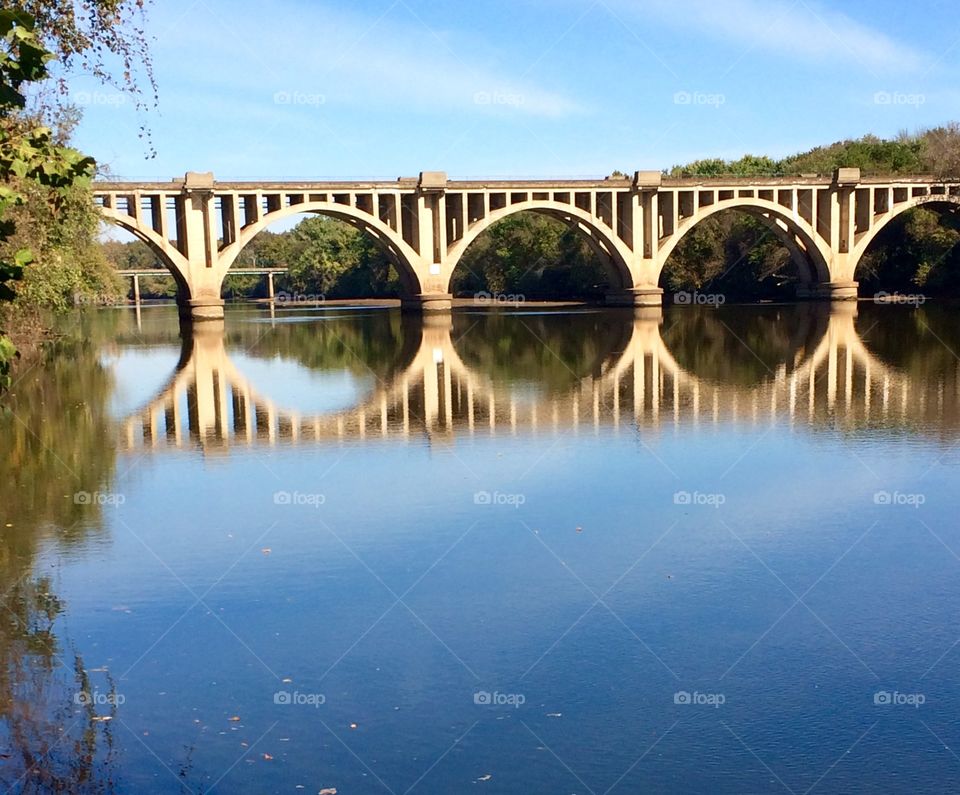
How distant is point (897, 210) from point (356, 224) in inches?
1121

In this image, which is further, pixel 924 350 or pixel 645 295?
pixel 645 295

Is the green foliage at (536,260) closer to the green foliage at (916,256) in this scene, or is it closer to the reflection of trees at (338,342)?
the green foliage at (916,256)

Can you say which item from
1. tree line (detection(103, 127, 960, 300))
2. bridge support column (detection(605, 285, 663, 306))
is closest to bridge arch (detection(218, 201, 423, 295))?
tree line (detection(103, 127, 960, 300))

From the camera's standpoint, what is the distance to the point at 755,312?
54688 millimetres

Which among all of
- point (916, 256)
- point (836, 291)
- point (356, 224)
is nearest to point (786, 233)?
point (836, 291)

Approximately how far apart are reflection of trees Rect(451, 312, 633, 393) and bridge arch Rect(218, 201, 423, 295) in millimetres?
3937

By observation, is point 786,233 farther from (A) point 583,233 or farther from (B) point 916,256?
(A) point 583,233

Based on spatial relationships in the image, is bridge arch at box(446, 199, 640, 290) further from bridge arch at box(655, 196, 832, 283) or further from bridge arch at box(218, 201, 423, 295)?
bridge arch at box(218, 201, 423, 295)

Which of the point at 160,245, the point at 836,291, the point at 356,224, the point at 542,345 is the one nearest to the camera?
the point at 542,345

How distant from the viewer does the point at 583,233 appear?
61625 mm

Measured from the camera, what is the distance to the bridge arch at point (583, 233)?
58.1 meters

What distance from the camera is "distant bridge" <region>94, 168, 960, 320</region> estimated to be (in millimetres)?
53406

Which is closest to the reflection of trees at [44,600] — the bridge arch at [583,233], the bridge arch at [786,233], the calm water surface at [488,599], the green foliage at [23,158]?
the calm water surface at [488,599]

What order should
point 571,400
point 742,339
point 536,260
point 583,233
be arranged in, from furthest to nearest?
point 536,260 < point 583,233 < point 742,339 < point 571,400
